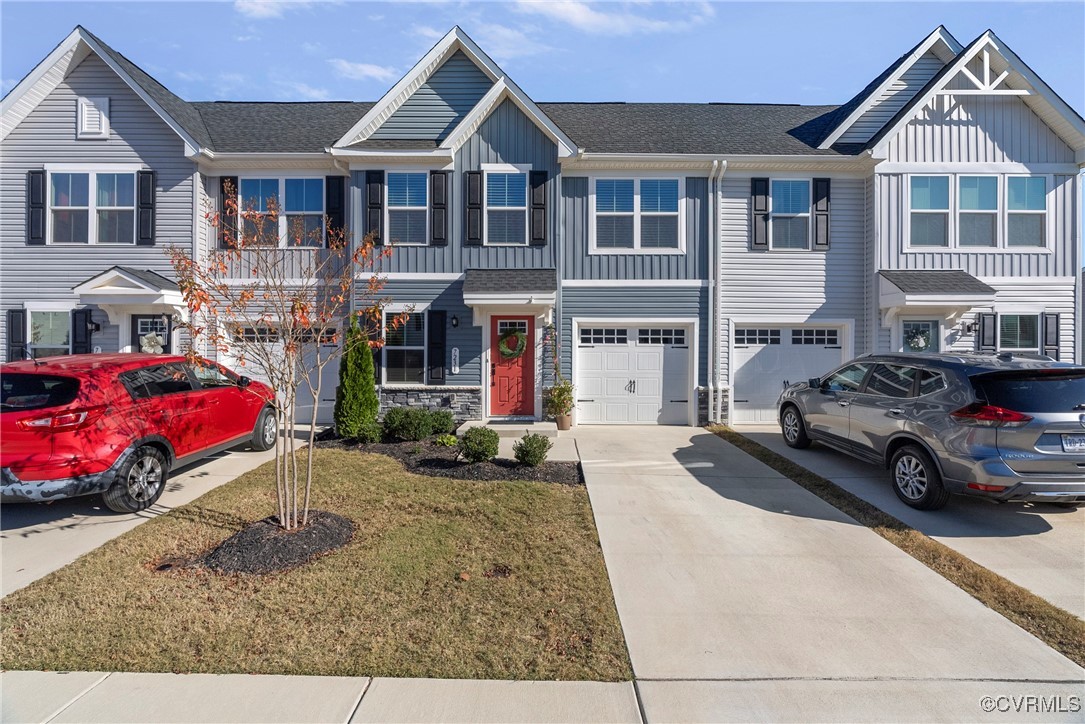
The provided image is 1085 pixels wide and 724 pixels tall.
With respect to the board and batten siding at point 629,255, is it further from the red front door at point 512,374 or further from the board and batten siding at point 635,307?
the red front door at point 512,374

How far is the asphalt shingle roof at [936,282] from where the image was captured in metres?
10.3

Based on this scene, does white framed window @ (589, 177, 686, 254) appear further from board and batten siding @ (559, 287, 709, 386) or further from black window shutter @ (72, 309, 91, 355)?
black window shutter @ (72, 309, 91, 355)

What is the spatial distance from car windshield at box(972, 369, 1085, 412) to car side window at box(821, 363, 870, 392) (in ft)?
6.06

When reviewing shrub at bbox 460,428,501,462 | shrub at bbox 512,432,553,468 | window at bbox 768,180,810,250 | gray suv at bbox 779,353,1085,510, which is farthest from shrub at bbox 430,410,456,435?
window at bbox 768,180,810,250

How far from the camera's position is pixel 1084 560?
470 centimetres

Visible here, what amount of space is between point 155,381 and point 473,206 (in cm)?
672

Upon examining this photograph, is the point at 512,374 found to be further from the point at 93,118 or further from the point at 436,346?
the point at 93,118

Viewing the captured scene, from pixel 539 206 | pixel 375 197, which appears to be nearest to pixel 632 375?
pixel 539 206

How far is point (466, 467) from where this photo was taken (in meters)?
7.30

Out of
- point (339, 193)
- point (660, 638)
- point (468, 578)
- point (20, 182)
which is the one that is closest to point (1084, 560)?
point (660, 638)

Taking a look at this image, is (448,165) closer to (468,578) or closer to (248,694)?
(468,578)

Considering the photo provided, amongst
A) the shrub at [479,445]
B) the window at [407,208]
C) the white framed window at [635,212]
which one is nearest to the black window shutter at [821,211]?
the white framed window at [635,212]

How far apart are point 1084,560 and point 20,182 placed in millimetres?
18360

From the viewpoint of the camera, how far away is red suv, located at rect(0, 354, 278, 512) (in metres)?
5.08
